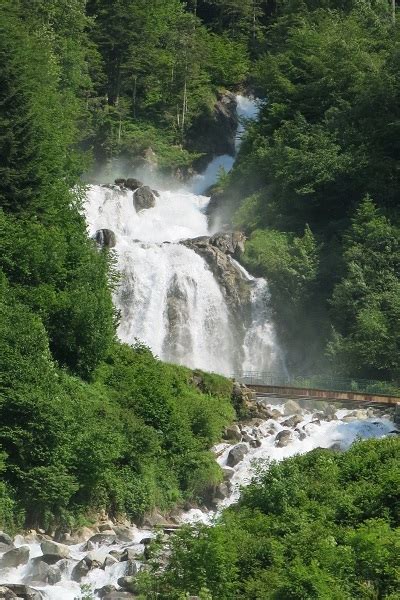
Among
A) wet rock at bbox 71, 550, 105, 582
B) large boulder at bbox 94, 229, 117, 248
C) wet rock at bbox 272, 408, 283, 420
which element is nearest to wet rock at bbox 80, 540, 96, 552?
wet rock at bbox 71, 550, 105, 582

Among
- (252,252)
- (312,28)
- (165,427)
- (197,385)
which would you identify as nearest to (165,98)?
(312,28)

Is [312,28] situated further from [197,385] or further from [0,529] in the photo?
[0,529]

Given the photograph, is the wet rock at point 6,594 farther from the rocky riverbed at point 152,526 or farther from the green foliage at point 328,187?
the green foliage at point 328,187

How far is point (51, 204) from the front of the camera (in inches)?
1671

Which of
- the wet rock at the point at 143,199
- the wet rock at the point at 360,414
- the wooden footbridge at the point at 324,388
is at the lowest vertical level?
the wet rock at the point at 360,414

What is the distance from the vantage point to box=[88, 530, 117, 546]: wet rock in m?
29.1

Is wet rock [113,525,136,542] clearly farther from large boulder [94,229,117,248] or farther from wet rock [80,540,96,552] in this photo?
large boulder [94,229,117,248]

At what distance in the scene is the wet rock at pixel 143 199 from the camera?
201 ft

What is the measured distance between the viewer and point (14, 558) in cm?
2617

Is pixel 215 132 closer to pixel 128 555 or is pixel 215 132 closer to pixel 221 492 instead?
pixel 221 492

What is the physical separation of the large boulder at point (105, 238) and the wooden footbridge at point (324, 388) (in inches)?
339

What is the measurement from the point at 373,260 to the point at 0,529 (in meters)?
28.3

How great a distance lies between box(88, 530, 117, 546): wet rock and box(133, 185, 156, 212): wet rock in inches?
1302

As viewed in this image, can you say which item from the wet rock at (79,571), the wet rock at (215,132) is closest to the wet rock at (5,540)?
the wet rock at (79,571)
